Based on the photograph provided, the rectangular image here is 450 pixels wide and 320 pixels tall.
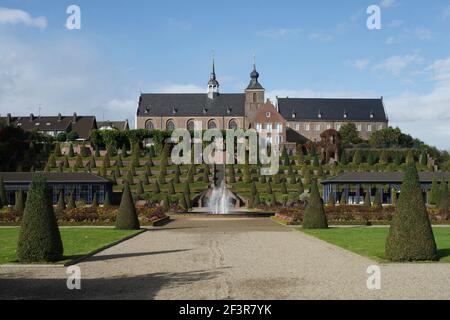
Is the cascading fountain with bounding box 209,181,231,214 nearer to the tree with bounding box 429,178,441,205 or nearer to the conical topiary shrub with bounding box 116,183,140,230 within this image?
the tree with bounding box 429,178,441,205

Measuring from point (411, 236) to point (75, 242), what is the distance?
10.5 meters

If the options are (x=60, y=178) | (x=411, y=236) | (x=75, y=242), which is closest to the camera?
(x=411, y=236)

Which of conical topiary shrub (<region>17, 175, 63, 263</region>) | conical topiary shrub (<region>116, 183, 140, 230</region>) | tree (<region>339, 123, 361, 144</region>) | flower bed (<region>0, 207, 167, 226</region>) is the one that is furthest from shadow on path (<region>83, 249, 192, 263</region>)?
tree (<region>339, 123, 361, 144</region>)

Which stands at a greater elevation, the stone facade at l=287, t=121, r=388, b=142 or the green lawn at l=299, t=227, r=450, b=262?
the stone facade at l=287, t=121, r=388, b=142

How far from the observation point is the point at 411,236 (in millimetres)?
14125

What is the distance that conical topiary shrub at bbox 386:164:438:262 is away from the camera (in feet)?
46.1

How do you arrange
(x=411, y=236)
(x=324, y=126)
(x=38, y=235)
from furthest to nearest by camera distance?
(x=324, y=126) → (x=411, y=236) → (x=38, y=235)

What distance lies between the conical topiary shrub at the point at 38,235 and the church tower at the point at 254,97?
80875 millimetres

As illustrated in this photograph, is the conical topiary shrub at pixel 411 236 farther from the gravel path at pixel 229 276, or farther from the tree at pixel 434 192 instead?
the tree at pixel 434 192

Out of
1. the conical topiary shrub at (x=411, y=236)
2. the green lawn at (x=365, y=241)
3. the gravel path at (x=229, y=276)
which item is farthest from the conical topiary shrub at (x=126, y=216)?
the conical topiary shrub at (x=411, y=236)

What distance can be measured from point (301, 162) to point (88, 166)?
75.9 ft

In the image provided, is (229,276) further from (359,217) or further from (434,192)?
(434,192)

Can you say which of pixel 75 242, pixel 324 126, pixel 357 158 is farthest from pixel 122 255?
pixel 324 126

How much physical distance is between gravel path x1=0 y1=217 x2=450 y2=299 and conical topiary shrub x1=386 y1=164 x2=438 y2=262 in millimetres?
616
